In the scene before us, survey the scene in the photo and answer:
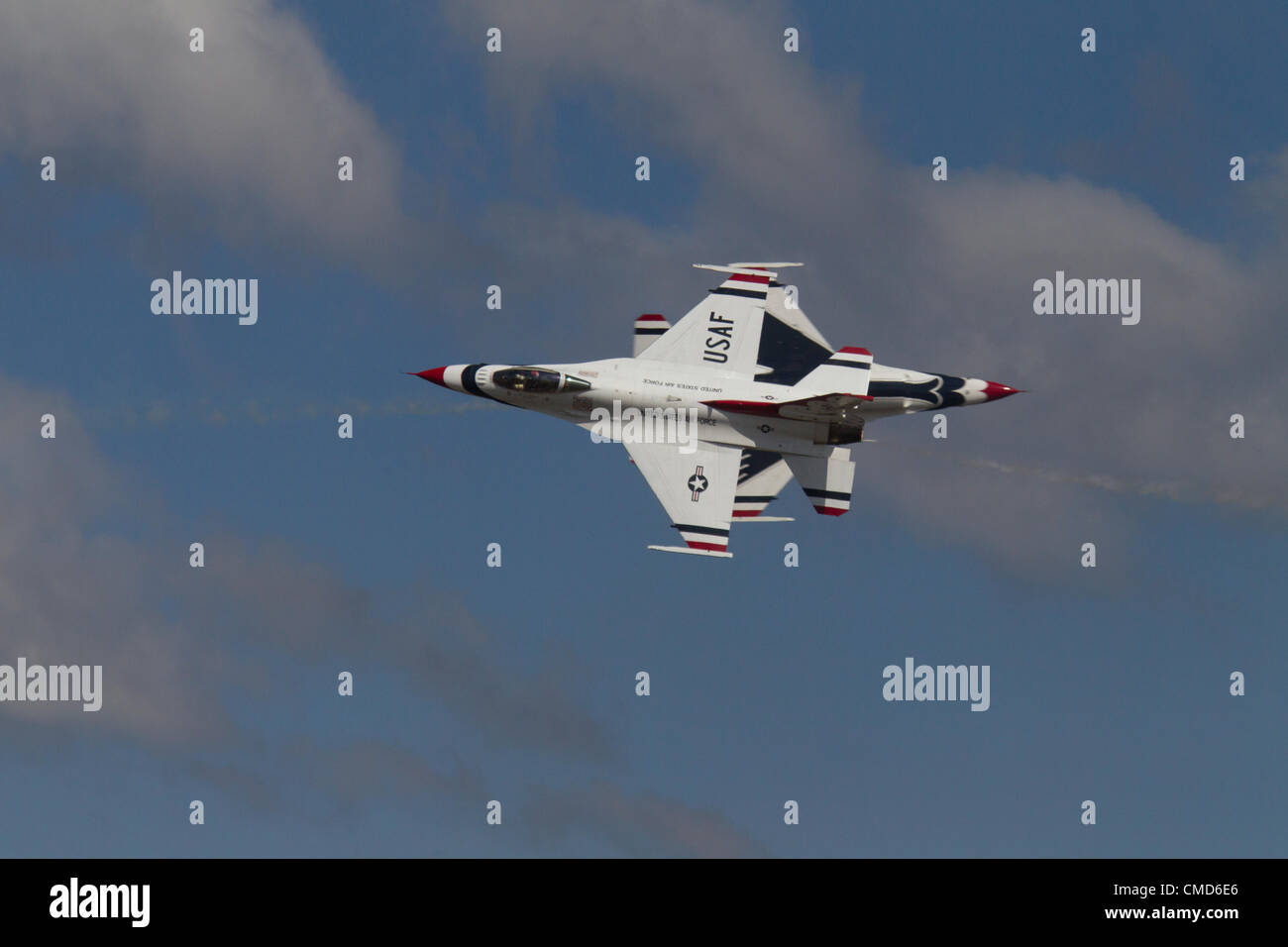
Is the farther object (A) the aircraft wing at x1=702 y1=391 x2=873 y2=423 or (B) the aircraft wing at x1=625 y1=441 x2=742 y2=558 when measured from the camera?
(B) the aircraft wing at x1=625 y1=441 x2=742 y2=558

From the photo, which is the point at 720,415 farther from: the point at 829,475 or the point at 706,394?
the point at 829,475

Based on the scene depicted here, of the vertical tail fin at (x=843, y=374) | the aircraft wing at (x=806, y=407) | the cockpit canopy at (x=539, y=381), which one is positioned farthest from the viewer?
the cockpit canopy at (x=539, y=381)

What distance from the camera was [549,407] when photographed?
75.2 metres

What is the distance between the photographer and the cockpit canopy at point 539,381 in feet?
244

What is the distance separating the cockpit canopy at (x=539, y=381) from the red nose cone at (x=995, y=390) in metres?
14.4

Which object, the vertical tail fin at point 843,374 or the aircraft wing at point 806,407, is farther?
the vertical tail fin at point 843,374

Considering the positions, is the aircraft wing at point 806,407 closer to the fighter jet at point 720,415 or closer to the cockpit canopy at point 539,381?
the fighter jet at point 720,415

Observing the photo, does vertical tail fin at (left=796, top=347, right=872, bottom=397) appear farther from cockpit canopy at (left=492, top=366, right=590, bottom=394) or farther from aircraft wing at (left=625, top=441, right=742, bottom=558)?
cockpit canopy at (left=492, top=366, right=590, bottom=394)

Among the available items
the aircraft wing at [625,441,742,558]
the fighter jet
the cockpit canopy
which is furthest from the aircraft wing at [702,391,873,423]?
the cockpit canopy

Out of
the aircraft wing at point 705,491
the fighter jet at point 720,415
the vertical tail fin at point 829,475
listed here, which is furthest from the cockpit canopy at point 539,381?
the vertical tail fin at point 829,475

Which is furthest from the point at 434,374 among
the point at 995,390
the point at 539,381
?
the point at 995,390

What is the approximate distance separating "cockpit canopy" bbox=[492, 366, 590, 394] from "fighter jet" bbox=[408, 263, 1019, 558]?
4cm

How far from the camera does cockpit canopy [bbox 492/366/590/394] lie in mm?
74312
